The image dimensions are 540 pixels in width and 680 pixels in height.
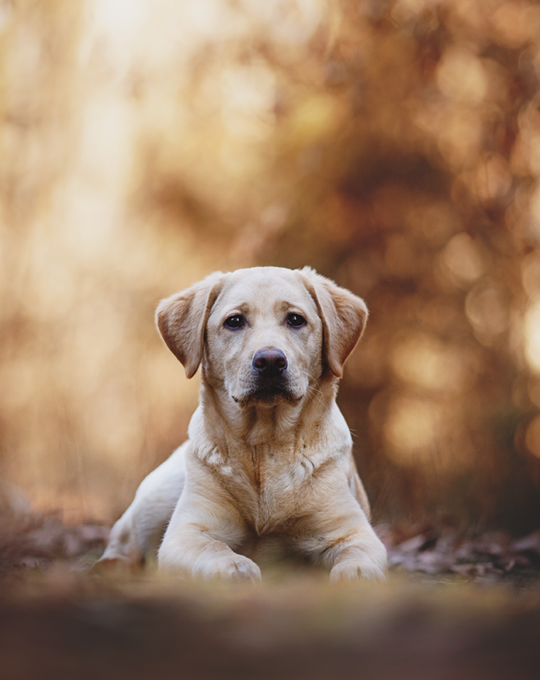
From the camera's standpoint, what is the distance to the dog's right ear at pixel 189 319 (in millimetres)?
3469

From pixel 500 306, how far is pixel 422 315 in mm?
697

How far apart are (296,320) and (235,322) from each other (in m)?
0.31

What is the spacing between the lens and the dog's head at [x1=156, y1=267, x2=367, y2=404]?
3098mm

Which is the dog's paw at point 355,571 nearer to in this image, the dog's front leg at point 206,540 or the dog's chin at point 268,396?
Result: the dog's front leg at point 206,540

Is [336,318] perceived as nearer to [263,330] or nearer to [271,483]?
[263,330]

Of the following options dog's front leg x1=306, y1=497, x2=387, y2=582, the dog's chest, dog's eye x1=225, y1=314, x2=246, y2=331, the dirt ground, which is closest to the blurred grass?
the dirt ground

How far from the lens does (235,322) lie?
134 inches

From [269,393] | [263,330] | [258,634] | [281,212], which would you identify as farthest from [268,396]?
[281,212]

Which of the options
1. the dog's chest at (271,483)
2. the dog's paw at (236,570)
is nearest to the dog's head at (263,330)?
the dog's chest at (271,483)

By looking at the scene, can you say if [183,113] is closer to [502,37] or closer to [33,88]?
[33,88]

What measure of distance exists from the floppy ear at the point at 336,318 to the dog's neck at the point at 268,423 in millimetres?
201

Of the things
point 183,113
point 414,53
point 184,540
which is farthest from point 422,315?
point 184,540

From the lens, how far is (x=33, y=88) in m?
6.45

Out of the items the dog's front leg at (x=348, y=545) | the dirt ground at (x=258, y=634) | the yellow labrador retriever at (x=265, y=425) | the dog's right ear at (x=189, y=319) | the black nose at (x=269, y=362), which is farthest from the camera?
the dog's right ear at (x=189, y=319)
